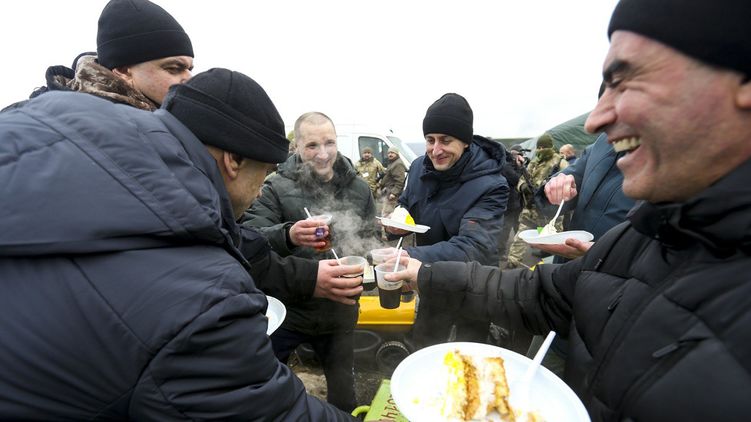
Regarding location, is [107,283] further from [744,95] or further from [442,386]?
[744,95]

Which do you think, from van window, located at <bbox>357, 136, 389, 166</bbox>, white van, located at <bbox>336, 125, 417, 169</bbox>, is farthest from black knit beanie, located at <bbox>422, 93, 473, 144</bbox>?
van window, located at <bbox>357, 136, 389, 166</bbox>

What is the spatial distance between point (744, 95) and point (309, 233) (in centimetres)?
253

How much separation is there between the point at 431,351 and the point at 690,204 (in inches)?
46.5

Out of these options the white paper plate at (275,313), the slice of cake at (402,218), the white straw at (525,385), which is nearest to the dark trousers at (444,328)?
the slice of cake at (402,218)

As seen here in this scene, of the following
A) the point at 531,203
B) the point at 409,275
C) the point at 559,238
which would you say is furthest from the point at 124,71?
the point at 531,203

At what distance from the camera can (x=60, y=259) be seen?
3.33ft

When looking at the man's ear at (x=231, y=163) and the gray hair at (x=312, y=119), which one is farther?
the gray hair at (x=312, y=119)

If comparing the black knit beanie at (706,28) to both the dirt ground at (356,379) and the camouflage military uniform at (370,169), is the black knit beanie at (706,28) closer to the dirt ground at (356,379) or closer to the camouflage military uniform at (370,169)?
A: the dirt ground at (356,379)

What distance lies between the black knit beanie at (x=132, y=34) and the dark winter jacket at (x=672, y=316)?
10.9ft

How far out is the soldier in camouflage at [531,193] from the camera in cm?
750

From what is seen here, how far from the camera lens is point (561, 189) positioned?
3324mm

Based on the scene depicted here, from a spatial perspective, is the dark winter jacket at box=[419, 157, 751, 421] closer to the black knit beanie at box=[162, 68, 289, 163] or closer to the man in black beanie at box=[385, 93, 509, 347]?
the man in black beanie at box=[385, 93, 509, 347]

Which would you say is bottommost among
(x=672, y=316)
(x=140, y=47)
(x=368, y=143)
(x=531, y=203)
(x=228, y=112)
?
(x=531, y=203)

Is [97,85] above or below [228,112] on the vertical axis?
above
